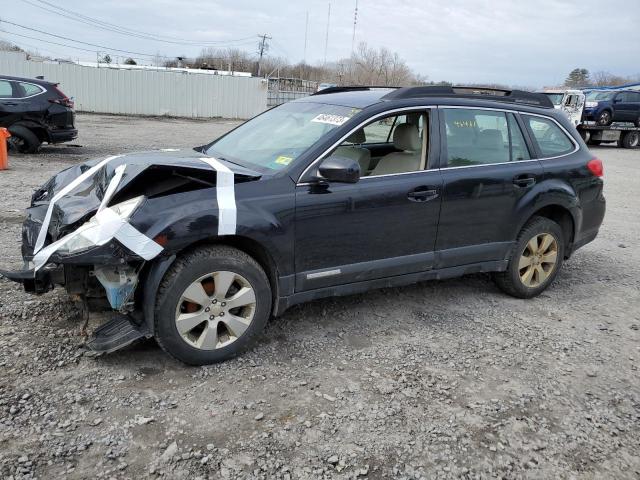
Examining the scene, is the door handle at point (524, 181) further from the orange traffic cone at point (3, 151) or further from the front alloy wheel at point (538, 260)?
the orange traffic cone at point (3, 151)

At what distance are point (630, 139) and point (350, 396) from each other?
2439cm

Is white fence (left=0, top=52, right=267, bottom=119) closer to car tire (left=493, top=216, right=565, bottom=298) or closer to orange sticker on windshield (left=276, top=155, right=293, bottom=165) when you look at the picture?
orange sticker on windshield (left=276, top=155, right=293, bottom=165)

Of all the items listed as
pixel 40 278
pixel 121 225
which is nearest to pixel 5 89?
pixel 40 278

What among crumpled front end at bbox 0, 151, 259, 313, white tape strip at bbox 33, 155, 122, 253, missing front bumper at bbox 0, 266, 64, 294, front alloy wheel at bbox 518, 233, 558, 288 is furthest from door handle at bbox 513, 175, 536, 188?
missing front bumper at bbox 0, 266, 64, 294

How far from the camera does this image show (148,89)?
87.5 feet

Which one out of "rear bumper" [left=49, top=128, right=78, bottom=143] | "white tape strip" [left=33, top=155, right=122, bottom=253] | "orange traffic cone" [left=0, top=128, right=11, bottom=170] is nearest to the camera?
"white tape strip" [left=33, top=155, right=122, bottom=253]

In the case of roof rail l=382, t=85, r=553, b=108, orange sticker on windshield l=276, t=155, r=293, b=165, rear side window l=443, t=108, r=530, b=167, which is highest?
roof rail l=382, t=85, r=553, b=108

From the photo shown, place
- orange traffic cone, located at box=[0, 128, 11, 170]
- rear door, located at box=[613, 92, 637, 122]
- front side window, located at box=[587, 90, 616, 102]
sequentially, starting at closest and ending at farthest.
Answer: orange traffic cone, located at box=[0, 128, 11, 170], rear door, located at box=[613, 92, 637, 122], front side window, located at box=[587, 90, 616, 102]

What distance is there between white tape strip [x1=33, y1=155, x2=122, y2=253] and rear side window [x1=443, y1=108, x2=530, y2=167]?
2.58 m

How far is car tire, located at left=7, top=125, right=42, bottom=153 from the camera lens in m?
11.4

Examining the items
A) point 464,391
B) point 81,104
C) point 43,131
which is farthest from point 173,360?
point 81,104

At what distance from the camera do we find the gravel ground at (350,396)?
2.60 metres

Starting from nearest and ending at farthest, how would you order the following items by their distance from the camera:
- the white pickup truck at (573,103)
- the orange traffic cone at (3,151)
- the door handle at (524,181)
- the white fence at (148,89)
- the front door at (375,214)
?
the front door at (375,214)
the door handle at (524,181)
the orange traffic cone at (3,151)
the white pickup truck at (573,103)
the white fence at (148,89)

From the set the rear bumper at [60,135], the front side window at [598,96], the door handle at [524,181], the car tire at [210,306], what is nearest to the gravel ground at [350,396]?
the car tire at [210,306]
